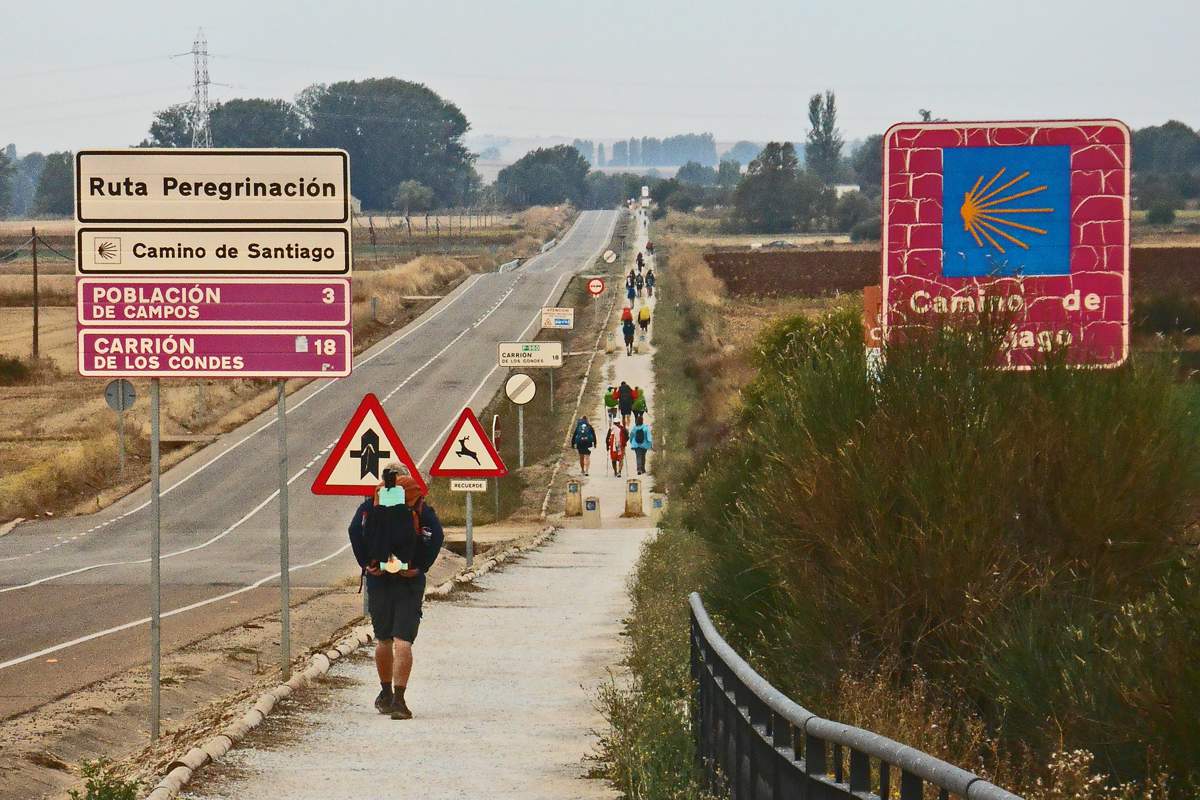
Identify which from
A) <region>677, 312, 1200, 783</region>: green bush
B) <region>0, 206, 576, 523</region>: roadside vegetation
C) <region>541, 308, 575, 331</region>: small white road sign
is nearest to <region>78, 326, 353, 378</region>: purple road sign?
<region>677, 312, 1200, 783</region>: green bush

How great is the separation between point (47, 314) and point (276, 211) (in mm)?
83657

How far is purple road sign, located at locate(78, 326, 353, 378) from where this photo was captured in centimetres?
1218

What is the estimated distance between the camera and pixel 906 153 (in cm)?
1266

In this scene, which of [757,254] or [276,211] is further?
[757,254]

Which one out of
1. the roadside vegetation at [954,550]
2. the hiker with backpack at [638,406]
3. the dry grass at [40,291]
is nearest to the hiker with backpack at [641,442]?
the hiker with backpack at [638,406]

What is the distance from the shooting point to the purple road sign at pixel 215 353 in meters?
12.2

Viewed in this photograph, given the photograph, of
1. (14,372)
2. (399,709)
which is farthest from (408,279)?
(399,709)

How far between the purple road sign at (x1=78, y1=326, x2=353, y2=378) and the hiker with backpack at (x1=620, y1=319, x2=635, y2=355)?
52.1 m

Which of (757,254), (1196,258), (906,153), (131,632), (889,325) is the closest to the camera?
(889,325)

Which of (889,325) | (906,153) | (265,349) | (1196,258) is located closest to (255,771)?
(265,349)

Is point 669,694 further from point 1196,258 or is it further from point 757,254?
point 757,254

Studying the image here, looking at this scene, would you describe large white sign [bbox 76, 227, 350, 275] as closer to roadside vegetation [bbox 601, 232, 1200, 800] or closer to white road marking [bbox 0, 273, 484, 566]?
roadside vegetation [bbox 601, 232, 1200, 800]

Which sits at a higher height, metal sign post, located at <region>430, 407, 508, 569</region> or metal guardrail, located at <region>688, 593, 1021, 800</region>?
metal guardrail, located at <region>688, 593, 1021, 800</region>

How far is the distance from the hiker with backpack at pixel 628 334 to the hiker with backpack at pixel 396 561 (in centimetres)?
5267
